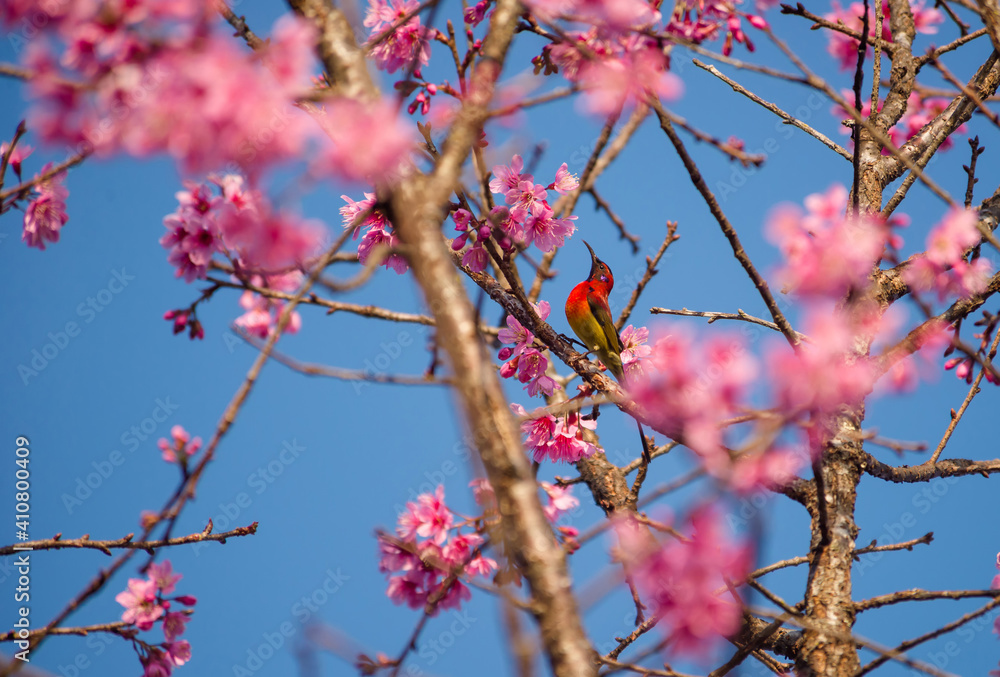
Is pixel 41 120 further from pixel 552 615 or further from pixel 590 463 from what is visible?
pixel 590 463

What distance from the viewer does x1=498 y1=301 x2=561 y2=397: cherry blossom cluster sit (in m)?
3.22

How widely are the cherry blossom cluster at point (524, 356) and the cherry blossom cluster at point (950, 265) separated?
1555 mm

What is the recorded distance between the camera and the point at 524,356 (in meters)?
3.24

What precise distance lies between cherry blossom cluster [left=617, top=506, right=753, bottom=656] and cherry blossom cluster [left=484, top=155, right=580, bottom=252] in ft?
5.82

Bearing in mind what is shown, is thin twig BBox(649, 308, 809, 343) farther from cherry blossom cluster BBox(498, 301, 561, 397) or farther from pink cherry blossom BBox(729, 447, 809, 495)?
pink cherry blossom BBox(729, 447, 809, 495)

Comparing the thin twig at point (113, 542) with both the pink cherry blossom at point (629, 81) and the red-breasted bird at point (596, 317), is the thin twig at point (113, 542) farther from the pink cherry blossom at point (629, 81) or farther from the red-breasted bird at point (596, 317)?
the red-breasted bird at point (596, 317)

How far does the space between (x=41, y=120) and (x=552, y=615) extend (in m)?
1.46

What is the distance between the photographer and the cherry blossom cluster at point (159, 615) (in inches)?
116

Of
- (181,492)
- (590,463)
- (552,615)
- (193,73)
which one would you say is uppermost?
(590,463)

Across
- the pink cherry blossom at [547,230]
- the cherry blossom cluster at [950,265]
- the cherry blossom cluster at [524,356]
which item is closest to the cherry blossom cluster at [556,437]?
the cherry blossom cluster at [524,356]

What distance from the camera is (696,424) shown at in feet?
4.84

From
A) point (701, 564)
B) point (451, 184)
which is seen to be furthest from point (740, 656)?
point (451, 184)

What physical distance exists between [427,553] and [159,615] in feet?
4.18

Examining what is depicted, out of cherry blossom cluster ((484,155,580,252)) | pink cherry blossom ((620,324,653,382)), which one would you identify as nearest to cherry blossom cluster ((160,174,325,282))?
cherry blossom cluster ((484,155,580,252))
